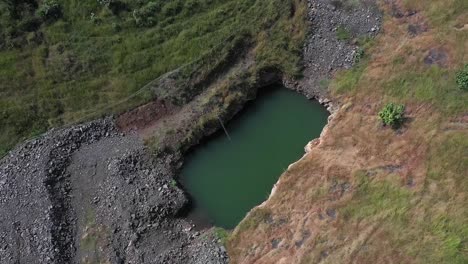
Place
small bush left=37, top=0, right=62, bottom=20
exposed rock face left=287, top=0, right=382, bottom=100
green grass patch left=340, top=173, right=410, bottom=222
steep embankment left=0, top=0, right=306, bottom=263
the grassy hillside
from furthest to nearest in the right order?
1. small bush left=37, top=0, right=62, bottom=20
2. exposed rock face left=287, top=0, right=382, bottom=100
3. the grassy hillside
4. steep embankment left=0, top=0, right=306, bottom=263
5. green grass patch left=340, top=173, right=410, bottom=222

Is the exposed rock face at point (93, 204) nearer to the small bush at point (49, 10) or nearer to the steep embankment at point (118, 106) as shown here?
the steep embankment at point (118, 106)

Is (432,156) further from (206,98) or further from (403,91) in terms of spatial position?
(206,98)

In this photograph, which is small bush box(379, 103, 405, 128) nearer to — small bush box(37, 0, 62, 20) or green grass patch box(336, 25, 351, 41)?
green grass patch box(336, 25, 351, 41)

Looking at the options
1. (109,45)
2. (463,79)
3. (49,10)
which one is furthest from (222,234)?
(49,10)

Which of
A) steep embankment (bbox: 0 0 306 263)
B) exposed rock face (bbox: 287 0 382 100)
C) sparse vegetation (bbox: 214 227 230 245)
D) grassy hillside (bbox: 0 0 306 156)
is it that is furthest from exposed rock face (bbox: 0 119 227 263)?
exposed rock face (bbox: 287 0 382 100)

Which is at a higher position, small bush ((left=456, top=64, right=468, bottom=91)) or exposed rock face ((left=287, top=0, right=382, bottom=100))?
exposed rock face ((left=287, top=0, right=382, bottom=100))

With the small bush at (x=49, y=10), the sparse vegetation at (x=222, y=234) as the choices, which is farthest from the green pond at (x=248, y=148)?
the small bush at (x=49, y=10)
